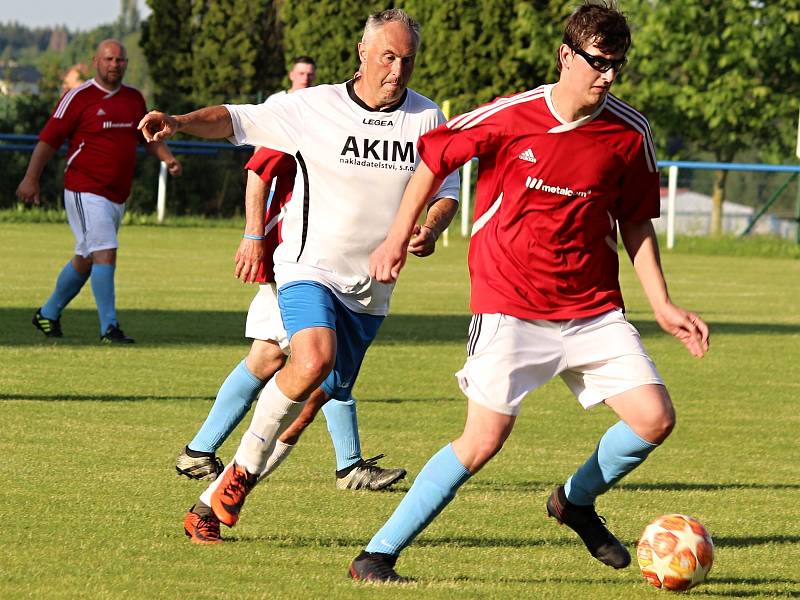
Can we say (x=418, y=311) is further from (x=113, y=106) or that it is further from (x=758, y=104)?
(x=758, y=104)

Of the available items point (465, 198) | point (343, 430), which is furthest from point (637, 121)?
point (465, 198)

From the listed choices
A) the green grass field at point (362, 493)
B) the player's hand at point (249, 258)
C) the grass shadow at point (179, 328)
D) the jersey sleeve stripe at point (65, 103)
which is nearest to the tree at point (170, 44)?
the grass shadow at point (179, 328)

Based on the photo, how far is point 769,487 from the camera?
8234 millimetres

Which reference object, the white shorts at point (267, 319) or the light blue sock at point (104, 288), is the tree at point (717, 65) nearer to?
the light blue sock at point (104, 288)

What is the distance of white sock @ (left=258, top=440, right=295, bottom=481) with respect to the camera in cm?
664

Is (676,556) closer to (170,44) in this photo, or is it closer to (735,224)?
(735,224)

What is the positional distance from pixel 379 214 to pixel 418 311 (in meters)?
10.8

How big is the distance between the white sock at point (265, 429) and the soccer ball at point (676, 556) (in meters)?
1.44

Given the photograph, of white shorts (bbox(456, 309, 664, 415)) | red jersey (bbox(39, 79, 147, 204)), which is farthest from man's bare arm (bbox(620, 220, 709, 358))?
red jersey (bbox(39, 79, 147, 204))

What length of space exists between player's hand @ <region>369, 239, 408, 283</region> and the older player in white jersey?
1.12m

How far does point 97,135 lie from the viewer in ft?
46.1

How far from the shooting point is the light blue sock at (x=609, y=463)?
601 cm

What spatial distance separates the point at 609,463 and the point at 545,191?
1.01 meters

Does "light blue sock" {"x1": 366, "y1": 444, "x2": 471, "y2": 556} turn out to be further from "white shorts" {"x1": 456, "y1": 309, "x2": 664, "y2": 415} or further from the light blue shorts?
the light blue shorts
